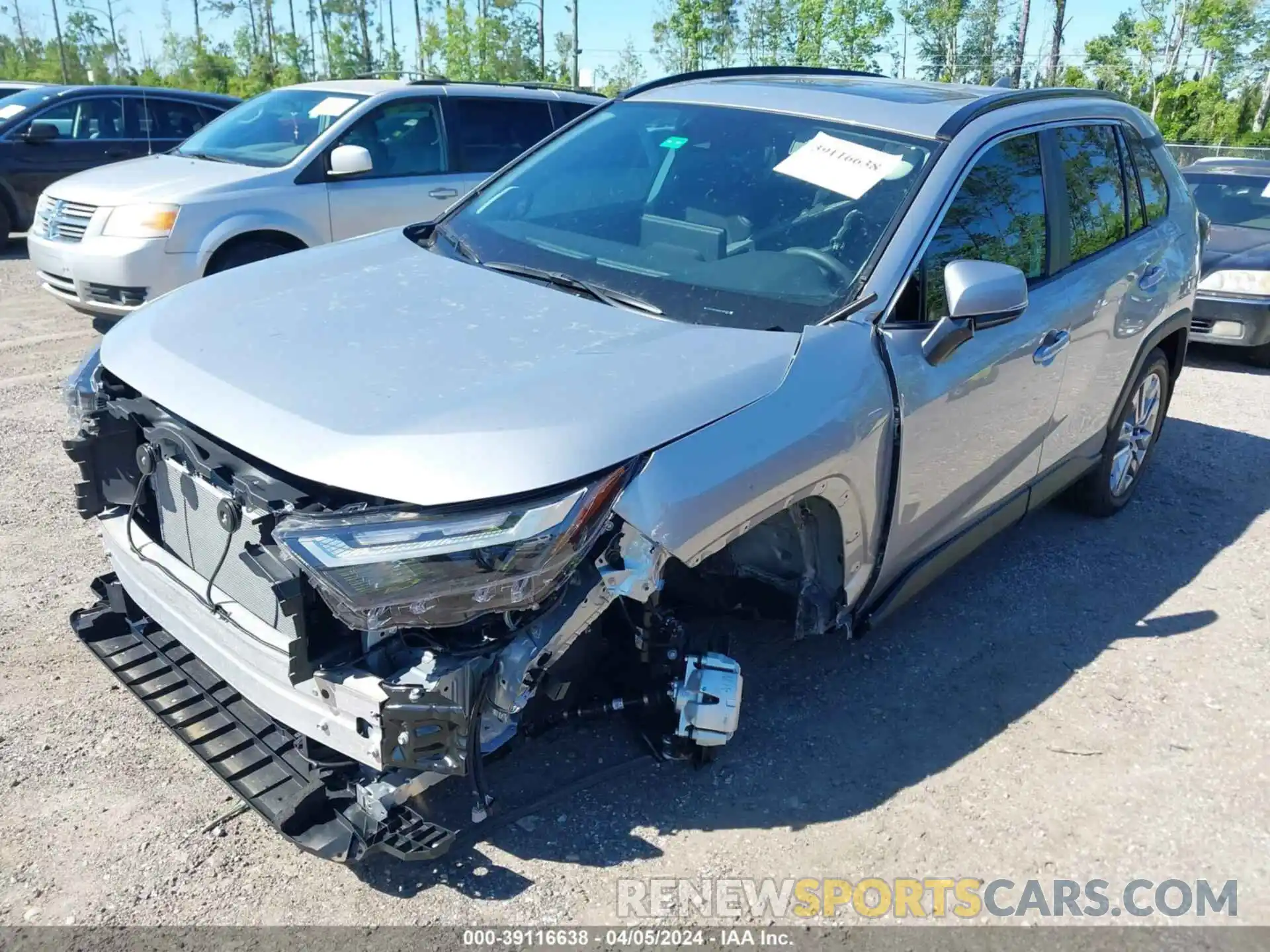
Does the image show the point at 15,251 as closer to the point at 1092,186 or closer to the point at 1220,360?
the point at 1092,186

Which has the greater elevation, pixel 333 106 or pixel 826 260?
pixel 333 106

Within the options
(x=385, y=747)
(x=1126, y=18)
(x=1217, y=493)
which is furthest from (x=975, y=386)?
(x=1126, y=18)

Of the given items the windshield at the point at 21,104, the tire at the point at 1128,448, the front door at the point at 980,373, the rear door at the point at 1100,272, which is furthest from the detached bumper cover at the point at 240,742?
the windshield at the point at 21,104

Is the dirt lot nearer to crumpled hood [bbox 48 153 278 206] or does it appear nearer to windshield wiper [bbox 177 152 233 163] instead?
crumpled hood [bbox 48 153 278 206]

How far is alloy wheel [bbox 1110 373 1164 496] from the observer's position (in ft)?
16.2

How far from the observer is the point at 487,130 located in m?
8.11

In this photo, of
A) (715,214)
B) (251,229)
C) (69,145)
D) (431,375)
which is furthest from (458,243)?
(69,145)

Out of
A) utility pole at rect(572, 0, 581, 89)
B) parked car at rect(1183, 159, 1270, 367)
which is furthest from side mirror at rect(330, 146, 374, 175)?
utility pole at rect(572, 0, 581, 89)

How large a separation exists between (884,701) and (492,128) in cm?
618

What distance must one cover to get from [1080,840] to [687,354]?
183 cm

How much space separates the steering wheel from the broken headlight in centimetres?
132

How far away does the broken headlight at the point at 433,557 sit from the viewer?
2.17 m

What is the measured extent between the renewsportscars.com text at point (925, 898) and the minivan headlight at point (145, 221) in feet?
18.3

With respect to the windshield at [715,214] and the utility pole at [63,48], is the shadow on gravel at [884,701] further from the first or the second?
the utility pole at [63,48]
